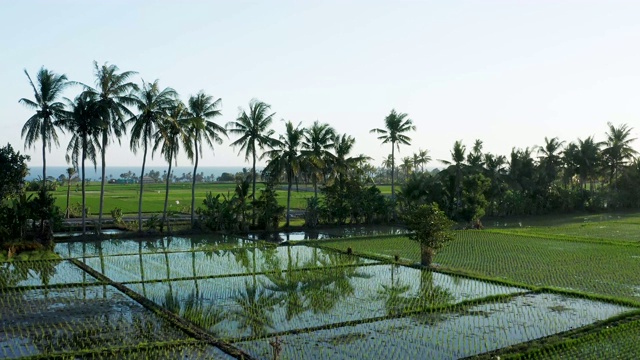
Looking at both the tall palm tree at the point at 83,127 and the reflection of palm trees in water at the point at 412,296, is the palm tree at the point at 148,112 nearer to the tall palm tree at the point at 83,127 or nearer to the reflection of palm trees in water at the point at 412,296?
the tall palm tree at the point at 83,127

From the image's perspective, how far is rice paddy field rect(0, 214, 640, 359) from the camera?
10.1 metres

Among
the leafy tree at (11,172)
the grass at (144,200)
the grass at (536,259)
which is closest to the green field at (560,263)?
the grass at (536,259)

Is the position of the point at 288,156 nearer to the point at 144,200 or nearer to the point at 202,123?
the point at 202,123

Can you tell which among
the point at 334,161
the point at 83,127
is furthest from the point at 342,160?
the point at 83,127

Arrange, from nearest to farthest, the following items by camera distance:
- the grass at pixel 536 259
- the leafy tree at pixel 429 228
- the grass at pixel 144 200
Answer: the grass at pixel 536 259, the leafy tree at pixel 429 228, the grass at pixel 144 200

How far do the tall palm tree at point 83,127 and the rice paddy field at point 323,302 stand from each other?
5.10 m

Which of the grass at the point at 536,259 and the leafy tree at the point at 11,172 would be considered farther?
the leafy tree at the point at 11,172

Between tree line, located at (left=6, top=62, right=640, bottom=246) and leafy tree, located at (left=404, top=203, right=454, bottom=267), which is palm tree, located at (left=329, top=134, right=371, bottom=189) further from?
leafy tree, located at (left=404, top=203, right=454, bottom=267)

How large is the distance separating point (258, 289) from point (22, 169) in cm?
1609

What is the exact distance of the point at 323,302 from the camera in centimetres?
1365

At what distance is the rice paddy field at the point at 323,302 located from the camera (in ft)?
33.2

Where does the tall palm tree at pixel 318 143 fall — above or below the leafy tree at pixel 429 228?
above

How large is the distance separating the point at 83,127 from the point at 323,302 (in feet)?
56.1

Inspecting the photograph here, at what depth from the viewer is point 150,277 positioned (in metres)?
16.9
